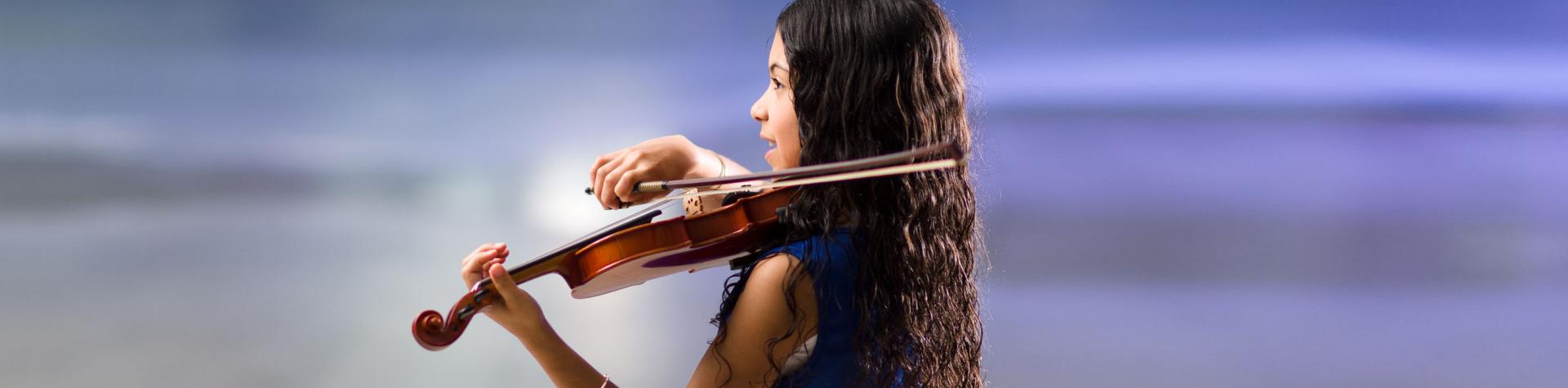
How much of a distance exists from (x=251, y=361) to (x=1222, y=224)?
163 centimetres

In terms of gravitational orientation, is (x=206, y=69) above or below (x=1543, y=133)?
above

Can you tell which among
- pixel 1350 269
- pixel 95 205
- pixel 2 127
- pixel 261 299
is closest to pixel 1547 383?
pixel 1350 269

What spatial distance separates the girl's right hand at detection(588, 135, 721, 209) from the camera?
0.80 m

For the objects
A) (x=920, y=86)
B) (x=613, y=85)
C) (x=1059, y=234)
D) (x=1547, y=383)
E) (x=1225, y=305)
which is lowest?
(x=1547, y=383)

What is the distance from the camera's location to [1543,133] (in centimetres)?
188

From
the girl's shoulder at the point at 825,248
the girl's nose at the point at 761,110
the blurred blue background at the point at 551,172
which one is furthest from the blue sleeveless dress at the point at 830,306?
the blurred blue background at the point at 551,172

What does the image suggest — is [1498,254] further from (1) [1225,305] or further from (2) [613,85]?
(2) [613,85]

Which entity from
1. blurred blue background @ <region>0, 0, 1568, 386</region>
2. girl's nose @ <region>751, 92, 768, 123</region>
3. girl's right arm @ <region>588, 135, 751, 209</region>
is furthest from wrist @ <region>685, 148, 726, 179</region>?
blurred blue background @ <region>0, 0, 1568, 386</region>

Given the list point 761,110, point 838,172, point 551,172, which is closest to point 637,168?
point 761,110

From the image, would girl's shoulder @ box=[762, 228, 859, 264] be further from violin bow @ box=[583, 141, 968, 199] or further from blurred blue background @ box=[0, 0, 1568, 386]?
blurred blue background @ box=[0, 0, 1568, 386]

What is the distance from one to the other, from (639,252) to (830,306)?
0.13m

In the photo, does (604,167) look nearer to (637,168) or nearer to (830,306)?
(637,168)

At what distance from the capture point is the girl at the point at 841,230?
698 mm

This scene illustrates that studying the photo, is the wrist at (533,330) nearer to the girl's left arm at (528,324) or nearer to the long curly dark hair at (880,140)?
the girl's left arm at (528,324)
